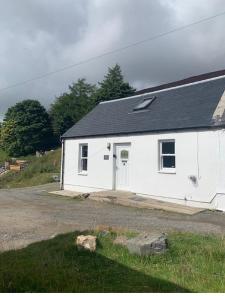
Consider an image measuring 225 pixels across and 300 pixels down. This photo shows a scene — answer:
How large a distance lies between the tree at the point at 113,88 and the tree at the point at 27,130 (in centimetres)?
1154

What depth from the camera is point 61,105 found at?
5903 cm

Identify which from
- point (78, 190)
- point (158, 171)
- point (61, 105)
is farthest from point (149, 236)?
point (61, 105)

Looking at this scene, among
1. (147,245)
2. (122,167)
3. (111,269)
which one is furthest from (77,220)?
(122,167)

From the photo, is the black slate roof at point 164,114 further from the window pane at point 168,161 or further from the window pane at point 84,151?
the window pane at point 168,161

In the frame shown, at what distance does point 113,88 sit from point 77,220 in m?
35.7

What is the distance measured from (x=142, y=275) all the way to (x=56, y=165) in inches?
1152

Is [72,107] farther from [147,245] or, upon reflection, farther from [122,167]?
[147,245]

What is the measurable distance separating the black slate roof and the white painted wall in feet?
1.27

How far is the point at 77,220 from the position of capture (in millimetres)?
11023

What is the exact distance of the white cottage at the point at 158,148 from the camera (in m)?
13.4

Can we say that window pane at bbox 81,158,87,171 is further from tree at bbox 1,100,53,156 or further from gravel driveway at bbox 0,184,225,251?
tree at bbox 1,100,53,156

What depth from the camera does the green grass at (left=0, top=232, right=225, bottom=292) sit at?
4992 millimetres

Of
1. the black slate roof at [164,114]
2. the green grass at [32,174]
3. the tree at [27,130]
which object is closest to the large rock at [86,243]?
the black slate roof at [164,114]

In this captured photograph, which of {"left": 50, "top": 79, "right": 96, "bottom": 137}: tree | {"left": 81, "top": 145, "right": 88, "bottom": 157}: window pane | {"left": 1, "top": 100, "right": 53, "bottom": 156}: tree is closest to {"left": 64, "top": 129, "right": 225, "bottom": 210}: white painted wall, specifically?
{"left": 81, "top": 145, "right": 88, "bottom": 157}: window pane
